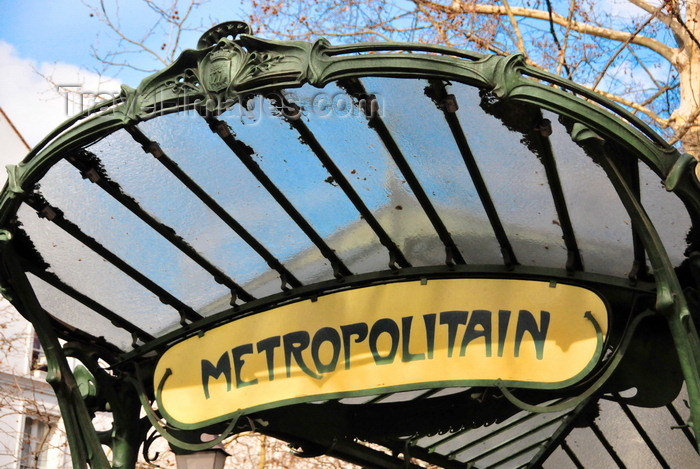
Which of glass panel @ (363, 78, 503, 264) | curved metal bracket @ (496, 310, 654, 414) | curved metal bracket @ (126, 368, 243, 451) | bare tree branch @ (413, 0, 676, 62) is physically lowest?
curved metal bracket @ (496, 310, 654, 414)

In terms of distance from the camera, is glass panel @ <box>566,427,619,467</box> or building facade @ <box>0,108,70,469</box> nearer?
glass panel @ <box>566,427,619,467</box>

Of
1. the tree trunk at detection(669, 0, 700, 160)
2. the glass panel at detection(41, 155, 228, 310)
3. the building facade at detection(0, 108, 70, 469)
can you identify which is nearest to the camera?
the glass panel at detection(41, 155, 228, 310)

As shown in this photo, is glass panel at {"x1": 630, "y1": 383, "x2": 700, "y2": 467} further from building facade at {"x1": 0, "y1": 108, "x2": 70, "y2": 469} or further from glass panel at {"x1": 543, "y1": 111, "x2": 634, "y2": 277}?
building facade at {"x1": 0, "y1": 108, "x2": 70, "y2": 469}

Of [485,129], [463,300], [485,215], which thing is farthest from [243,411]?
[485,129]

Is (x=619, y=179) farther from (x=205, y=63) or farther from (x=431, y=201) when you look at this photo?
(x=205, y=63)

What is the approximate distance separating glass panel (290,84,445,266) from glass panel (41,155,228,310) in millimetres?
1410

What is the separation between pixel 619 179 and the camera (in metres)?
4.67

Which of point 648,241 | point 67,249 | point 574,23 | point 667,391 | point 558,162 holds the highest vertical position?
point 574,23

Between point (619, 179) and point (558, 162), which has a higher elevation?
point (558, 162)

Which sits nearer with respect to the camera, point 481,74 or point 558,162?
point 481,74

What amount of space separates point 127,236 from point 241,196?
920 millimetres

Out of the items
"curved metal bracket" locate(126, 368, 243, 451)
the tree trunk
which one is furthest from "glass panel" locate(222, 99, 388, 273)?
the tree trunk

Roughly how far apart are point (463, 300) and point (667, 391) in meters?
1.31

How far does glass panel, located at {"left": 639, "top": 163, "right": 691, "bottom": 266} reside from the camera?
5.03 m
